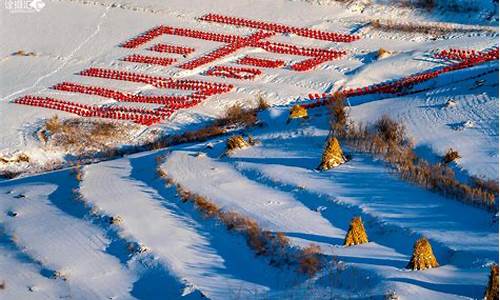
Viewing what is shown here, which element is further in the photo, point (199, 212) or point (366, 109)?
point (366, 109)

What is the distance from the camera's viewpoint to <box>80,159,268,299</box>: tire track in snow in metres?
19.4

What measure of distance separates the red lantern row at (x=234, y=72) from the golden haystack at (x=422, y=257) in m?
21.6

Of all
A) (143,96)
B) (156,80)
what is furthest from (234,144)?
(156,80)

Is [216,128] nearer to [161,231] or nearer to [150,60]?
[150,60]

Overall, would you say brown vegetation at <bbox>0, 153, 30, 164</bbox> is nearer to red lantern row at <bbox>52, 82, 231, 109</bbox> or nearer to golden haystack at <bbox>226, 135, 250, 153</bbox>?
red lantern row at <bbox>52, 82, 231, 109</bbox>

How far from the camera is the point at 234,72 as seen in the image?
39312 mm

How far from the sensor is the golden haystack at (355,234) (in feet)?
64.5

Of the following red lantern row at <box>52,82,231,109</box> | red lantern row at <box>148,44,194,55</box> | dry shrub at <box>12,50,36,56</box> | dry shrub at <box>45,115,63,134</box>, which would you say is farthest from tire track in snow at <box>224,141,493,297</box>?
dry shrub at <box>12,50,36,56</box>

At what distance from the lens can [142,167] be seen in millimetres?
28125

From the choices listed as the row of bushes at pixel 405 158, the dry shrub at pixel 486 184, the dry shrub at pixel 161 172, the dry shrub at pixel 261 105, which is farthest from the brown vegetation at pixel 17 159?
the dry shrub at pixel 486 184

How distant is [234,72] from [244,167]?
13.9m

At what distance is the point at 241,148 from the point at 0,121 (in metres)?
13.8

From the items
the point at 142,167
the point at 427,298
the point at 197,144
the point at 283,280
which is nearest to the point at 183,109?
the point at 197,144

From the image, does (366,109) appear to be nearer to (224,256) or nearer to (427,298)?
(224,256)
